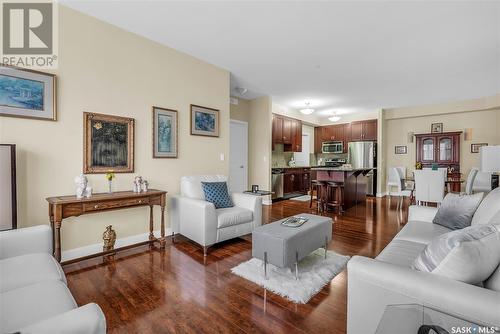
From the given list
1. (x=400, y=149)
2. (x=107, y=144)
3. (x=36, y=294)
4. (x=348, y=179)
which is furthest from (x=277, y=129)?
(x=36, y=294)

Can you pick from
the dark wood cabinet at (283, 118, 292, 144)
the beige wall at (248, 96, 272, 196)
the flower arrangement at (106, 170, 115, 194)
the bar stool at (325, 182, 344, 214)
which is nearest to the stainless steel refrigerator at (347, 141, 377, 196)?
the dark wood cabinet at (283, 118, 292, 144)

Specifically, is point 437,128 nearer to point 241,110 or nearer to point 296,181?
point 296,181

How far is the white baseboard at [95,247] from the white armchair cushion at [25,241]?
0.96 meters

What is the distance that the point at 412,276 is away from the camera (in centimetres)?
105

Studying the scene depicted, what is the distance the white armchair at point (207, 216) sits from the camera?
109 inches

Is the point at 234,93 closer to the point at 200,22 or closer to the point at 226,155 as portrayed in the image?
the point at 226,155

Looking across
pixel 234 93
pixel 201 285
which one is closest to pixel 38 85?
pixel 201 285

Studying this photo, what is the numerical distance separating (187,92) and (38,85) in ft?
5.81

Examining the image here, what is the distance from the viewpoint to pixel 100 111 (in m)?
2.79

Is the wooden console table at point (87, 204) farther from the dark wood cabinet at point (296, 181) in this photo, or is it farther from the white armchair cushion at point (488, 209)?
the dark wood cabinet at point (296, 181)

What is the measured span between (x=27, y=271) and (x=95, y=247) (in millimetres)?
1489

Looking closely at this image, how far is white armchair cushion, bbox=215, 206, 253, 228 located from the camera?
9.50ft

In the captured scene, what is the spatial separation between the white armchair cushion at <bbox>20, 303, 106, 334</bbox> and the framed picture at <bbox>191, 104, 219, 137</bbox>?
3.07m

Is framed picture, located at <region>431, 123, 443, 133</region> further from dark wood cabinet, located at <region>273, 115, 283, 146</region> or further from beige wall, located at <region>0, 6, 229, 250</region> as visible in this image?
beige wall, located at <region>0, 6, 229, 250</region>
